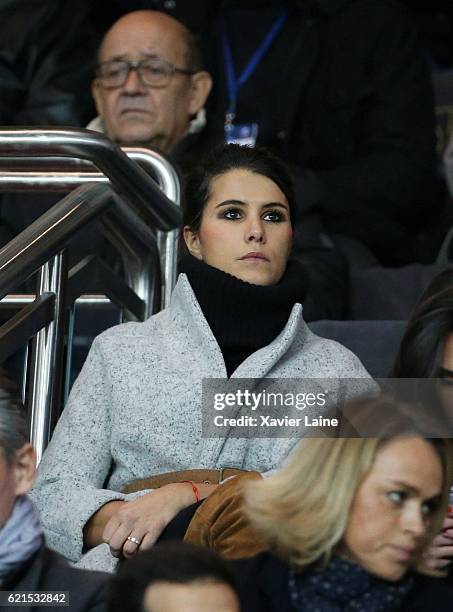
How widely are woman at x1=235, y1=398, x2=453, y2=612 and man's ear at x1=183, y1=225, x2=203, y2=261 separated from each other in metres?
0.93

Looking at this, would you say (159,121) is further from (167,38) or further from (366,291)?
(366,291)

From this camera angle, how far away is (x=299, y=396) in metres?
1.77

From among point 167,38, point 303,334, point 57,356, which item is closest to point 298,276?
point 303,334

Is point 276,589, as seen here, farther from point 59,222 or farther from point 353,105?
point 353,105

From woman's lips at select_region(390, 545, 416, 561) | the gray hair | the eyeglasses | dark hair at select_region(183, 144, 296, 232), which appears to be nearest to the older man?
the eyeglasses

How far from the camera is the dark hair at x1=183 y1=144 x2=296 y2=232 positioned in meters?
2.45

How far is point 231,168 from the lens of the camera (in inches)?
96.7

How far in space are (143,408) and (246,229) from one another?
0.36 metres

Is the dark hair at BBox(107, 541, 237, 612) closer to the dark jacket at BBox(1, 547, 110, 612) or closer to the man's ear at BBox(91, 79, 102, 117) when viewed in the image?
the dark jacket at BBox(1, 547, 110, 612)

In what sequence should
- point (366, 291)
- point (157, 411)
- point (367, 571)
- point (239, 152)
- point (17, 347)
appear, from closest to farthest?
point (367, 571), point (157, 411), point (17, 347), point (239, 152), point (366, 291)

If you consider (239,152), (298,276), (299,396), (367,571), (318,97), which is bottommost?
(367,571)

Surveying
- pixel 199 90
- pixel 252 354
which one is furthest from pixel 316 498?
pixel 199 90

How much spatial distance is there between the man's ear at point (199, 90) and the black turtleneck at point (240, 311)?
1712 millimetres

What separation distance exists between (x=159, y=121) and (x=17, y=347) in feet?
5.16
